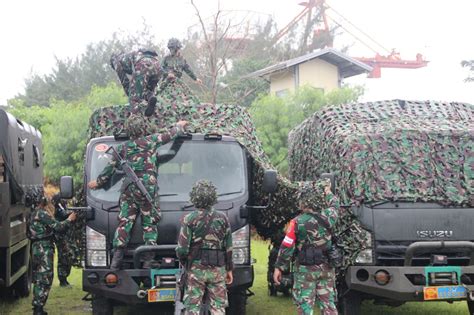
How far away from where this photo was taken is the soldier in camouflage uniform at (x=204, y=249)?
5.79m

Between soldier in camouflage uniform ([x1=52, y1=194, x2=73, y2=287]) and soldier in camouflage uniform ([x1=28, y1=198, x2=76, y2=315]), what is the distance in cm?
16

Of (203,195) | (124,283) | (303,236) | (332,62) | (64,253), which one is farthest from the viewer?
(332,62)

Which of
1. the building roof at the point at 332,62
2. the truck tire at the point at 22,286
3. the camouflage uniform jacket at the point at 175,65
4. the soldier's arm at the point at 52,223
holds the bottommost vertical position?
the truck tire at the point at 22,286

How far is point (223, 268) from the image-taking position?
19.4 feet

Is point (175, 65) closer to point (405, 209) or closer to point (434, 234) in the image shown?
point (405, 209)

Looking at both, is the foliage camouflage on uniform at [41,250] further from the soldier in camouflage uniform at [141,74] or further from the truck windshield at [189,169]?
the soldier in camouflage uniform at [141,74]

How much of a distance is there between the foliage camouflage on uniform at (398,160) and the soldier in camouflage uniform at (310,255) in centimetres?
71

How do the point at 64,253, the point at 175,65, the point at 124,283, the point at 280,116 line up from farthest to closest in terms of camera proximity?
the point at 280,116 → the point at 64,253 → the point at 175,65 → the point at 124,283

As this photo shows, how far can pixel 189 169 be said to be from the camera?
711 centimetres

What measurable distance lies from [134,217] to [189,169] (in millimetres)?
841

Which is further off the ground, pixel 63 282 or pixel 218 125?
pixel 218 125

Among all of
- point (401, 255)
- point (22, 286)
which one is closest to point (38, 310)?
point (22, 286)

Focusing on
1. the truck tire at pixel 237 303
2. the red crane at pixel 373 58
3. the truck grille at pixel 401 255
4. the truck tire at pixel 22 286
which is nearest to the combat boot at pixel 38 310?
the truck tire at pixel 22 286

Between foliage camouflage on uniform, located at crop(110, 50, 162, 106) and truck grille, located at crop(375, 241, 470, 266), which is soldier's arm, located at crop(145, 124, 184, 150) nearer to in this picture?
foliage camouflage on uniform, located at crop(110, 50, 162, 106)
